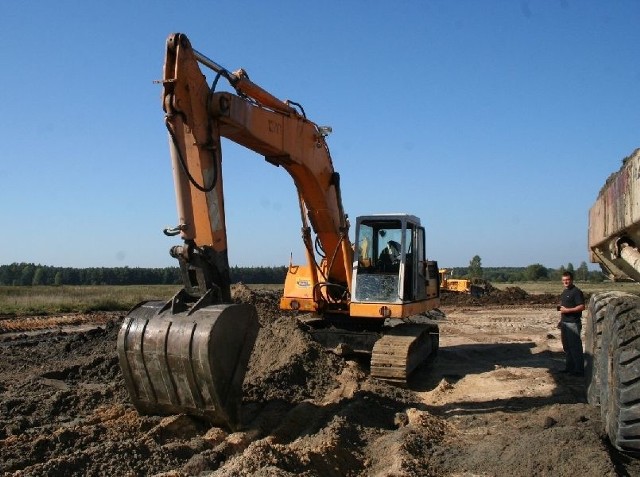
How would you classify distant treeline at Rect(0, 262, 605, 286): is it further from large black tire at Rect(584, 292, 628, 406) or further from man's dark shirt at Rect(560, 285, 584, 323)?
large black tire at Rect(584, 292, 628, 406)

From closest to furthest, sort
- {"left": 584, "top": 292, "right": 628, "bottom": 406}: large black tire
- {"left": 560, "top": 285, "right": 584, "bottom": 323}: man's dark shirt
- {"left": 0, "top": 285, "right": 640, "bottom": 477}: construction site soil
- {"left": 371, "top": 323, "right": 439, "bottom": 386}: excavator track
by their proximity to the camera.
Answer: {"left": 0, "top": 285, "right": 640, "bottom": 477}: construction site soil → {"left": 584, "top": 292, "right": 628, "bottom": 406}: large black tire → {"left": 371, "top": 323, "right": 439, "bottom": 386}: excavator track → {"left": 560, "top": 285, "right": 584, "bottom": 323}: man's dark shirt

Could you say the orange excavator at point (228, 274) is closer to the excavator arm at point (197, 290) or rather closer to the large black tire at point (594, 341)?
the excavator arm at point (197, 290)

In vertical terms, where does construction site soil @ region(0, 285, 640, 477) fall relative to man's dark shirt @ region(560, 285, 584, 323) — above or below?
below

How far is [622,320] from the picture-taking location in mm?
5043

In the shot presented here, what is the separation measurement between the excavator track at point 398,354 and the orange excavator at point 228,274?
16 mm

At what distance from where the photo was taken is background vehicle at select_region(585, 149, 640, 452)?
14.8ft

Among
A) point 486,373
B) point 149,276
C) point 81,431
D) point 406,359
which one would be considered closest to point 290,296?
point 406,359

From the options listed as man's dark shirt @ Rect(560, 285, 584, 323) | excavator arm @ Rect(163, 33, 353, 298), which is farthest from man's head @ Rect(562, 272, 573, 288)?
excavator arm @ Rect(163, 33, 353, 298)

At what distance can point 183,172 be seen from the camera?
6.60 m

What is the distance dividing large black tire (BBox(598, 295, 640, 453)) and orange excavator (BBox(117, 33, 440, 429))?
11.1 ft

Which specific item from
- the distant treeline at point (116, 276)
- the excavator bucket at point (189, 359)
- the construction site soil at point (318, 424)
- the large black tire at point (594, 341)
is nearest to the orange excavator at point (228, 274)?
the excavator bucket at point (189, 359)

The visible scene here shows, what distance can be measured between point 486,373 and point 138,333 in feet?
20.5

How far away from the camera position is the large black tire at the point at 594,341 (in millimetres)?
6499

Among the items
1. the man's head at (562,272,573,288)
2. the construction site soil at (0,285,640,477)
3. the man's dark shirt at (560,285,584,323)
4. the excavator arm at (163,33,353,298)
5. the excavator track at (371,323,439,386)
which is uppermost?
the excavator arm at (163,33,353,298)
